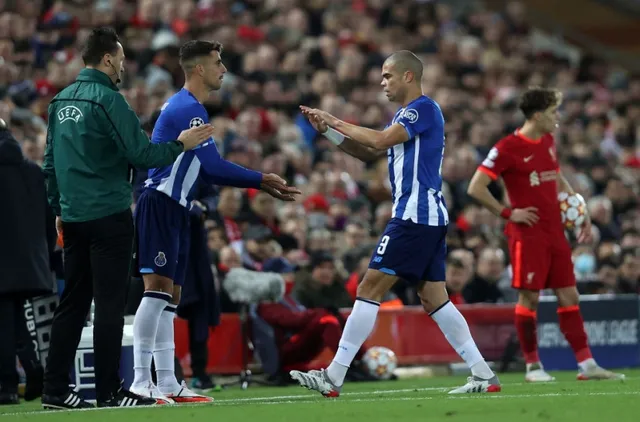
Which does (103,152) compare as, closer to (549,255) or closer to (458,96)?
(549,255)

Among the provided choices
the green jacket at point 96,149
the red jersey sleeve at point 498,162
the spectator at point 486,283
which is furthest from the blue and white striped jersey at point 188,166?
the spectator at point 486,283

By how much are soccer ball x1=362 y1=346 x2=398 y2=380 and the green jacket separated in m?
5.13

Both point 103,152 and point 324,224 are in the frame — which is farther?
point 324,224

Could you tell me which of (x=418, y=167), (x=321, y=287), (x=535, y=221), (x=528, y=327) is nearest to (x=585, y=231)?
(x=535, y=221)

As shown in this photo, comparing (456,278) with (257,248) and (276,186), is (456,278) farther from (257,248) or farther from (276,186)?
(276,186)

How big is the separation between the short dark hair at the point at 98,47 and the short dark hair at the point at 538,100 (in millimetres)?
4405

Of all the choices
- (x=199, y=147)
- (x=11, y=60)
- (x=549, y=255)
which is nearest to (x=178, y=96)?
(x=199, y=147)

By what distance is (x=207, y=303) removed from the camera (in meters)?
12.9

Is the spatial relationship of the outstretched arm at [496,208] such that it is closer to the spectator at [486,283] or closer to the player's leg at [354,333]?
the player's leg at [354,333]

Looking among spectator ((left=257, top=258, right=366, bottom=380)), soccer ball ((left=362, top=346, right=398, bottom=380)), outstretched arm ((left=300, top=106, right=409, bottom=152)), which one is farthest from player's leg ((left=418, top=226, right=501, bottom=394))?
soccer ball ((left=362, top=346, right=398, bottom=380))

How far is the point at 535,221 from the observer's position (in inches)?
488

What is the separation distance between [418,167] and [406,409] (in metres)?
2.03

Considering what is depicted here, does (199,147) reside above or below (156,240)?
above

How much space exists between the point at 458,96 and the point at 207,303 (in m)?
12.0
